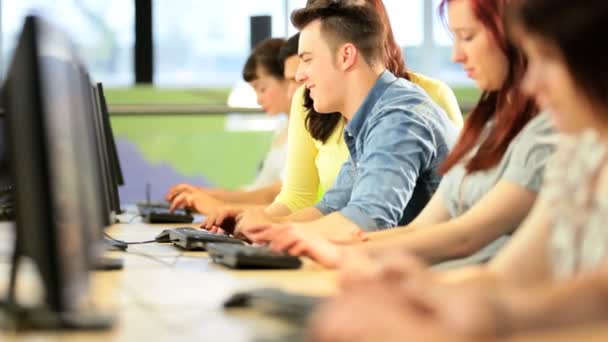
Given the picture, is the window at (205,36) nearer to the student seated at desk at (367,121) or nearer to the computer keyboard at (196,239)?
the student seated at desk at (367,121)

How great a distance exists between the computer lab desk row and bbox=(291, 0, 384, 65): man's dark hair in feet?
2.97

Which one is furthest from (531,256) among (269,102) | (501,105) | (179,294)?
(269,102)

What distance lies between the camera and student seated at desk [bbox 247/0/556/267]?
2.15 meters

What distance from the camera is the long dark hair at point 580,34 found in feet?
5.03

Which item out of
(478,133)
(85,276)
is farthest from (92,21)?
(85,276)

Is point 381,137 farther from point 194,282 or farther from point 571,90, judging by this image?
point 571,90

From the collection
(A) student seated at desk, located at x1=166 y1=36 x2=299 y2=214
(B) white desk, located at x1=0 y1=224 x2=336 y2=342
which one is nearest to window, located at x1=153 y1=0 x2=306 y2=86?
(A) student seated at desk, located at x1=166 y1=36 x2=299 y2=214

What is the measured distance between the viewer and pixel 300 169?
3760 mm

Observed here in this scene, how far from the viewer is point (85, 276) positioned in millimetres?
1589

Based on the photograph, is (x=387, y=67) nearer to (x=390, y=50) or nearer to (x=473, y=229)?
(x=390, y=50)

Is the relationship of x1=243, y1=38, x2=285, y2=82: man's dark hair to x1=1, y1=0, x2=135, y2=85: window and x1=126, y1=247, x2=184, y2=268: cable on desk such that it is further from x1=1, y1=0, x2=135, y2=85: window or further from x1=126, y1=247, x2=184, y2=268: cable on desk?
x1=126, y1=247, x2=184, y2=268: cable on desk

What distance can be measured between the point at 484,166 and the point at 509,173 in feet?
0.45

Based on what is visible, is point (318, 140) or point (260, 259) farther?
point (318, 140)

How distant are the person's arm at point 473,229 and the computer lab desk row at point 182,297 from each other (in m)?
0.21
